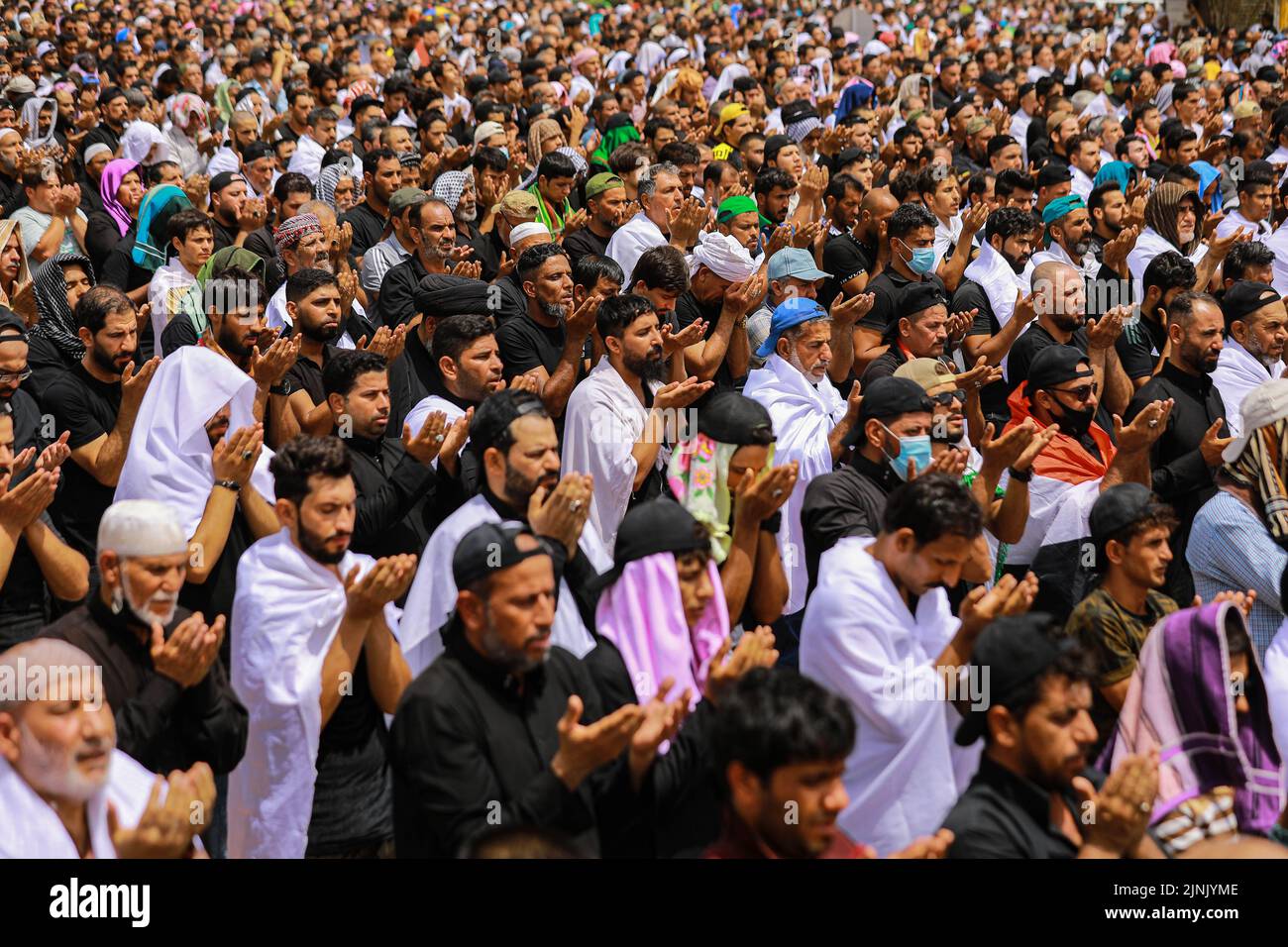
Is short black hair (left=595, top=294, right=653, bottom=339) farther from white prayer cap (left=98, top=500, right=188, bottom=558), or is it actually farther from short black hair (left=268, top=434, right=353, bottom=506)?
white prayer cap (left=98, top=500, right=188, bottom=558)

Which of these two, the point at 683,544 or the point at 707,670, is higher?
the point at 683,544

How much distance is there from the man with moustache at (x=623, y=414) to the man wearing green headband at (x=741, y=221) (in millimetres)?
1899

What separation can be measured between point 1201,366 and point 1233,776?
8.93 ft

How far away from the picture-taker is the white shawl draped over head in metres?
4.21

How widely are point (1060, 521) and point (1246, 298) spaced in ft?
6.04

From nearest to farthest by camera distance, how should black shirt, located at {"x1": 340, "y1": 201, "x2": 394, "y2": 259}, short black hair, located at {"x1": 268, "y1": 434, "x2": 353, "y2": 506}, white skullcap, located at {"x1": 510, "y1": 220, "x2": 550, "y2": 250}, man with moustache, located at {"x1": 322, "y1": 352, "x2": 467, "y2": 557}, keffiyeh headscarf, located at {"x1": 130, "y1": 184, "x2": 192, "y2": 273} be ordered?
short black hair, located at {"x1": 268, "y1": 434, "x2": 353, "y2": 506}, man with moustache, located at {"x1": 322, "y1": 352, "x2": 467, "y2": 557}, white skullcap, located at {"x1": 510, "y1": 220, "x2": 550, "y2": 250}, keffiyeh headscarf, located at {"x1": 130, "y1": 184, "x2": 192, "y2": 273}, black shirt, located at {"x1": 340, "y1": 201, "x2": 394, "y2": 259}

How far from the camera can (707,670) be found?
315 cm

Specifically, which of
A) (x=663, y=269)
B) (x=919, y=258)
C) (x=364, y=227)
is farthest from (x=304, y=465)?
(x=364, y=227)

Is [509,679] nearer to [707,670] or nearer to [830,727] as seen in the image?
[707,670]

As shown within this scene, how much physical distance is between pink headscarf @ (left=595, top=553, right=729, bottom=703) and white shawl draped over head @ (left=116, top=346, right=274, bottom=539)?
1.51 m

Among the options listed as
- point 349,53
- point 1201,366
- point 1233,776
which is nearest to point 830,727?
point 1233,776

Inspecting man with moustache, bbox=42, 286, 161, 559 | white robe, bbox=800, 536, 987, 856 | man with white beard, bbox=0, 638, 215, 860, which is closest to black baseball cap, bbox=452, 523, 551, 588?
man with white beard, bbox=0, 638, 215, 860

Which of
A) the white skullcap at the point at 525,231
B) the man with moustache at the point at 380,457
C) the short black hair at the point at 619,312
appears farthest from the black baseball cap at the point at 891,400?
the white skullcap at the point at 525,231

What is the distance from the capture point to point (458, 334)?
4.71 meters
